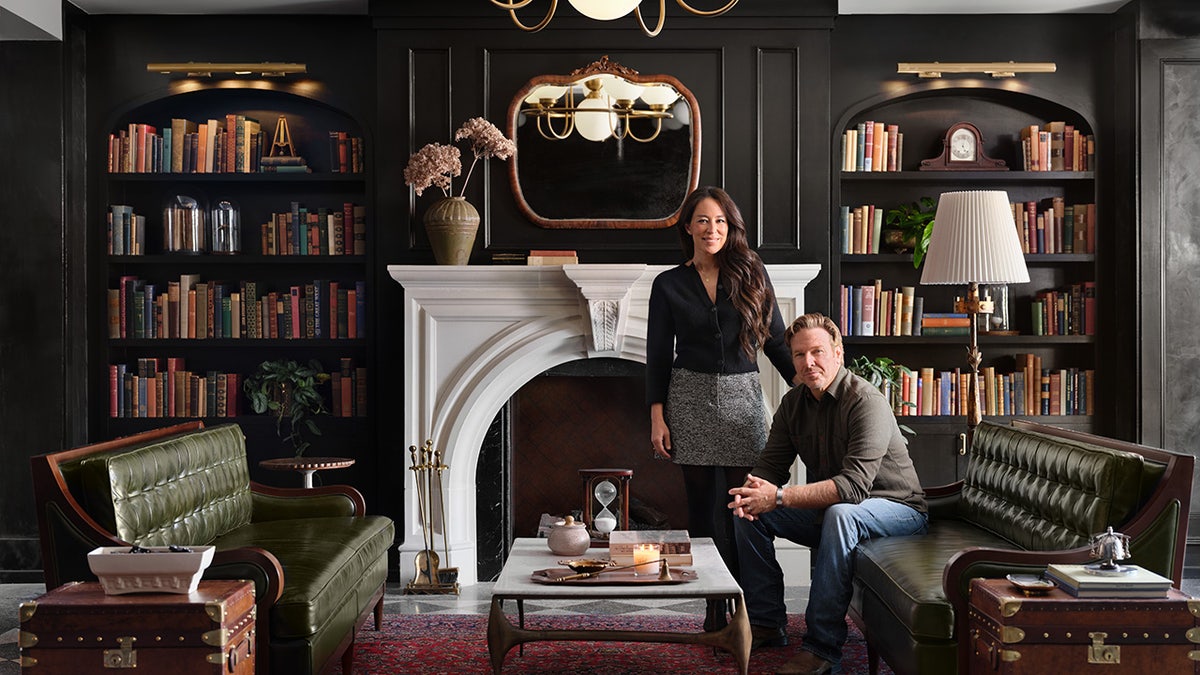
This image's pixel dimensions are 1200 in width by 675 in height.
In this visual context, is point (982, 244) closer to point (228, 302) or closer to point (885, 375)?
point (885, 375)

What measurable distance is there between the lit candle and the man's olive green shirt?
0.64 meters

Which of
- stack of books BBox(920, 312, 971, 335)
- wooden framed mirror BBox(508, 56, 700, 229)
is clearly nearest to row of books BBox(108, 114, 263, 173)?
wooden framed mirror BBox(508, 56, 700, 229)

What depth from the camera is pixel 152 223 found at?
6.29 m

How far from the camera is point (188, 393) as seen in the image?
6109 millimetres

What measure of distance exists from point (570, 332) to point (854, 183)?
179 centimetres

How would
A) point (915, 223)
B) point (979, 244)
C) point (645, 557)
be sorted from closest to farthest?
point (645, 557) → point (979, 244) → point (915, 223)

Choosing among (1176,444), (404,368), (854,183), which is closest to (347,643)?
(404,368)

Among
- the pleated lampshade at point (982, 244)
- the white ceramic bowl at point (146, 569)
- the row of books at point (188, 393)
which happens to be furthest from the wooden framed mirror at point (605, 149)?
the white ceramic bowl at point (146, 569)

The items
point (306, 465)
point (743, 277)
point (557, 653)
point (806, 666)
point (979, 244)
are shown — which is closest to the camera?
point (806, 666)

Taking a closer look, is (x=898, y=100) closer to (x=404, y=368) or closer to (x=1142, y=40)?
(x=1142, y=40)

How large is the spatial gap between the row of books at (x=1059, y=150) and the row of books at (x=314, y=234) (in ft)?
11.2

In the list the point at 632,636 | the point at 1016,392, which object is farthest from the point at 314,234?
the point at 1016,392

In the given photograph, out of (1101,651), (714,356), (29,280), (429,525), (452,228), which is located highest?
(452,228)

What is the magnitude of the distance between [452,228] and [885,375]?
7.23 feet
